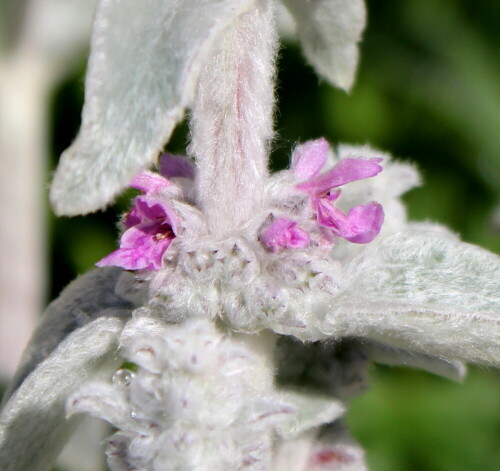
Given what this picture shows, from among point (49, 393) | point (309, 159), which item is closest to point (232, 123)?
point (309, 159)

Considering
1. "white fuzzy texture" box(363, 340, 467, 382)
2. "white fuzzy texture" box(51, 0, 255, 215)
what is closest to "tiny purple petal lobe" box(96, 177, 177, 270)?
"white fuzzy texture" box(51, 0, 255, 215)

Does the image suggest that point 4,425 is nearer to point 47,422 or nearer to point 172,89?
point 47,422

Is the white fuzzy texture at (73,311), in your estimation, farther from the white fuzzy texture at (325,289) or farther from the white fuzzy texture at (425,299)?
the white fuzzy texture at (425,299)

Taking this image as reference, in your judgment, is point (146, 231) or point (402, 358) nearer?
point (146, 231)

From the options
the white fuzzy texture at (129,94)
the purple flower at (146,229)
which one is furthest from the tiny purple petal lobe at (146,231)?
the white fuzzy texture at (129,94)

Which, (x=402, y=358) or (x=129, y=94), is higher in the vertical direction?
(x=129, y=94)

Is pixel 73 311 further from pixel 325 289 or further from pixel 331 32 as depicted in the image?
pixel 331 32
